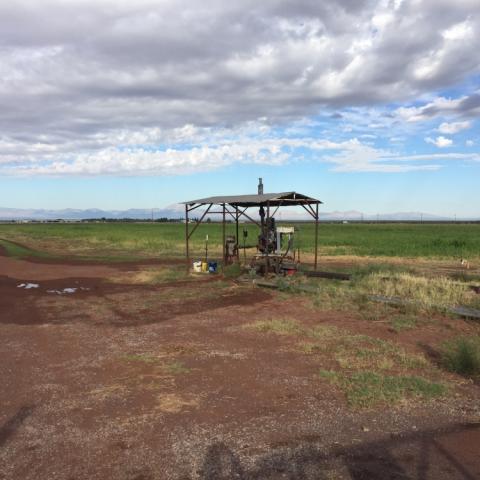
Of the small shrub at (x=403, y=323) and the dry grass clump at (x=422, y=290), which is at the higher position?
the dry grass clump at (x=422, y=290)

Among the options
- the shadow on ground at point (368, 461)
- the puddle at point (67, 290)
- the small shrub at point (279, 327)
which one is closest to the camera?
the shadow on ground at point (368, 461)

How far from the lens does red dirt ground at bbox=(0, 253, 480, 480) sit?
4.71m

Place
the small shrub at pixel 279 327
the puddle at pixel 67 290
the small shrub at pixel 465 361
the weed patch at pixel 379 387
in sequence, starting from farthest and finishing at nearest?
the puddle at pixel 67 290 < the small shrub at pixel 279 327 < the small shrub at pixel 465 361 < the weed patch at pixel 379 387

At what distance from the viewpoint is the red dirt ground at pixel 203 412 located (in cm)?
471

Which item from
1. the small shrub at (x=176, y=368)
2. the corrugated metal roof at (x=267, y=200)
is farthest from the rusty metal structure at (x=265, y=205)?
the small shrub at (x=176, y=368)

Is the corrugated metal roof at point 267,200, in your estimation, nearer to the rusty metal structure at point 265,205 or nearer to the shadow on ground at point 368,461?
→ the rusty metal structure at point 265,205

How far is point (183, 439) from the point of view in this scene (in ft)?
17.3

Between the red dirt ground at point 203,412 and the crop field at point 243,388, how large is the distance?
→ 0.9 inches

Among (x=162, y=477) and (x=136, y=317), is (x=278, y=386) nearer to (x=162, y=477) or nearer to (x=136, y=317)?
(x=162, y=477)

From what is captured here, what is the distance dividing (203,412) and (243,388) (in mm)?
973

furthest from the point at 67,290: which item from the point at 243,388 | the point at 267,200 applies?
the point at 243,388

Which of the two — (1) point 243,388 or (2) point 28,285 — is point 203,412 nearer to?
(1) point 243,388

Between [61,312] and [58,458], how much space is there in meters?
8.33

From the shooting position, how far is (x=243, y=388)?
6836 mm
